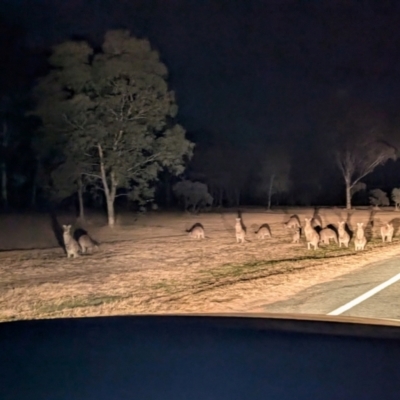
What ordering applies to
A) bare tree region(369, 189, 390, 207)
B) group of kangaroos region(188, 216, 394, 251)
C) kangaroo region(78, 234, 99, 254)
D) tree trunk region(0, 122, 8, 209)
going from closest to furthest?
kangaroo region(78, 234, 99, 254)
group of kangaroos region(188, 216, 394, 251)
tree trunk region(0, 122, 8, 209)
bare tree region(369, 189, 390, 207)

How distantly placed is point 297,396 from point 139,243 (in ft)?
72.0

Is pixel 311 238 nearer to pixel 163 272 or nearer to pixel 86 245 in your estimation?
pixel 163 272

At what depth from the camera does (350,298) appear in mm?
12875

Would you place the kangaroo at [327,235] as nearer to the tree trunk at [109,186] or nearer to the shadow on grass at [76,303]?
the tree trunk at [109,186]

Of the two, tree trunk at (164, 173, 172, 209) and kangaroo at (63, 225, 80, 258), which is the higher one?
tree trunk at (164, 173, 172, 209)

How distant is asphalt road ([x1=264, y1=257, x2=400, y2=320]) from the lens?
11469 millimetres

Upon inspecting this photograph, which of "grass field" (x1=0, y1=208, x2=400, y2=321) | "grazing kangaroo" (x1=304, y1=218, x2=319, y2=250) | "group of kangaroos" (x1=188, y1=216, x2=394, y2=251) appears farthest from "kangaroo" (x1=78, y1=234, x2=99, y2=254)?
"grazing kangaroo" (x1=304, y1=218, x2=319, y2=250)

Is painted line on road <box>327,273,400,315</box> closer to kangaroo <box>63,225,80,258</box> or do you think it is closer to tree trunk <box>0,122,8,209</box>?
kangaroo <box>63,225,80,258</box>

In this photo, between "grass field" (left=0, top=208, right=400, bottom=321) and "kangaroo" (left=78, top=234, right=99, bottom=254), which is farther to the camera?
"kangaroo" (left=78, top=234, right=99, bottom=254)

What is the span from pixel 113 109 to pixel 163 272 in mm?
15970

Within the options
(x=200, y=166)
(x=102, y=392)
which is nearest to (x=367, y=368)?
(x=102, y=392)

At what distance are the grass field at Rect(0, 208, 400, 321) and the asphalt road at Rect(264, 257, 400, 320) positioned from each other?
0.46 m

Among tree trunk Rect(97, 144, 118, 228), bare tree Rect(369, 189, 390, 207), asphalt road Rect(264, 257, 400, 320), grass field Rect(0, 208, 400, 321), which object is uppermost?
tree trunk Rect(97, 144, 118, 228)

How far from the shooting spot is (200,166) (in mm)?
69062
